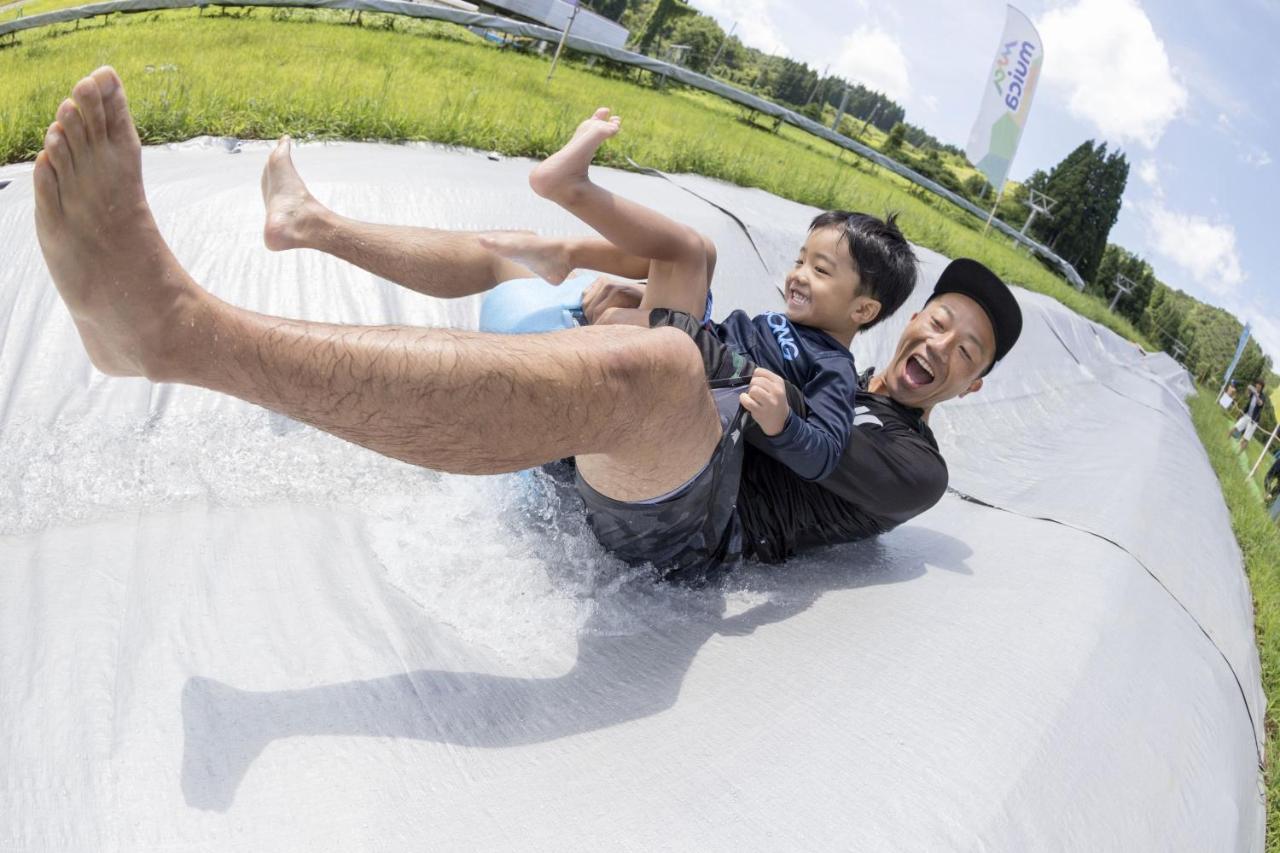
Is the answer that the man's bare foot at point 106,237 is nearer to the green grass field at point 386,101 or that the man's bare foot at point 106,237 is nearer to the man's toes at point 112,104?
the man's toes at point 112,104

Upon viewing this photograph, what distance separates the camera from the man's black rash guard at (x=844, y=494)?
1610mm

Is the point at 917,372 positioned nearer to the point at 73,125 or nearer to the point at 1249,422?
the point at 73,125

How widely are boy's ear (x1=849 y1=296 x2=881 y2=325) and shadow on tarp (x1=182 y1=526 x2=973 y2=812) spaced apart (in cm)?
67

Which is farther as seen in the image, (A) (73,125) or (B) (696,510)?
(B) (696,510)

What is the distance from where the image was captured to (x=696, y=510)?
1.44 meters

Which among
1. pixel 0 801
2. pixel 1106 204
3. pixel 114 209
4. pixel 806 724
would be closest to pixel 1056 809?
pixel 806 724

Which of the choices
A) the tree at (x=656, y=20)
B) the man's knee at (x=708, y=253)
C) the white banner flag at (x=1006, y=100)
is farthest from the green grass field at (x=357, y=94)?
the tree at (x=656, y=20)

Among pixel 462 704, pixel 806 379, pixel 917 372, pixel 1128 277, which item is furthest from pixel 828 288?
pixel 1128 277

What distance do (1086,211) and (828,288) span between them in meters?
32.3

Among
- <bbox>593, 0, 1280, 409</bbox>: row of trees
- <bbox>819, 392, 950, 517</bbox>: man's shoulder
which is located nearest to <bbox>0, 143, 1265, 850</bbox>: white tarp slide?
<bbox>819, 392, 950, 517</bbox>: man's shoulder

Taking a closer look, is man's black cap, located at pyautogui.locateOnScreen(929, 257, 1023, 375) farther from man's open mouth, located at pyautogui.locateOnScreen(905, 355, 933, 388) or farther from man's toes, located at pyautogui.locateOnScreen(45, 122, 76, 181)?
man's toes, located at pyautogui.locateOnScreen(45, 122, 76, 181)

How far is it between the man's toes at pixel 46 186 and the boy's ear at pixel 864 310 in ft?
4.76


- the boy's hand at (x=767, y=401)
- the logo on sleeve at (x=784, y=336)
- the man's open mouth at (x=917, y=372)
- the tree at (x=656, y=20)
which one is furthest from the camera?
the tree at (x=656, y=20)

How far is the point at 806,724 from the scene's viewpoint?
48.9 inches
